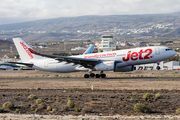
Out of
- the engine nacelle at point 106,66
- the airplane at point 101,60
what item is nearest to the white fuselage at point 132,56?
the airplane at point 101,60

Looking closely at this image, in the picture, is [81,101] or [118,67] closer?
[81,101]

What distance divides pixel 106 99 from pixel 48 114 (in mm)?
7654

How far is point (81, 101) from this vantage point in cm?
2492

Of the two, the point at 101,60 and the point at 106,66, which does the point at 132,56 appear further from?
the point at 101,60

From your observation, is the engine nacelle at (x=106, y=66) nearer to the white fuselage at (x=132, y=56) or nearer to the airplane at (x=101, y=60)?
the airplane at (x=101, y=60)

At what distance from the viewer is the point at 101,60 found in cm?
4862

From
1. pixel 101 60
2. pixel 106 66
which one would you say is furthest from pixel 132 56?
pixel 101 60

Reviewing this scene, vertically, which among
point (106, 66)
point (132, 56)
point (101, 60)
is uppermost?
point (132, 56)

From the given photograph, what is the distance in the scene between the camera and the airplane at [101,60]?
150ft

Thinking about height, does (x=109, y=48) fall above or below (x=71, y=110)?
above

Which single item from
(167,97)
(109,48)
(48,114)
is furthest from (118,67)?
(109,48)

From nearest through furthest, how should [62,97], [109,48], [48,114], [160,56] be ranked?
1. [48,114]
2. [62,97]
3. [160,56]
4. [109,48]

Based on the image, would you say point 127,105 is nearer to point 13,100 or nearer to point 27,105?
point 27,105

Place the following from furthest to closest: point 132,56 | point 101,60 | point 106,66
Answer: point 101,60
point 106,66
point 132,56
